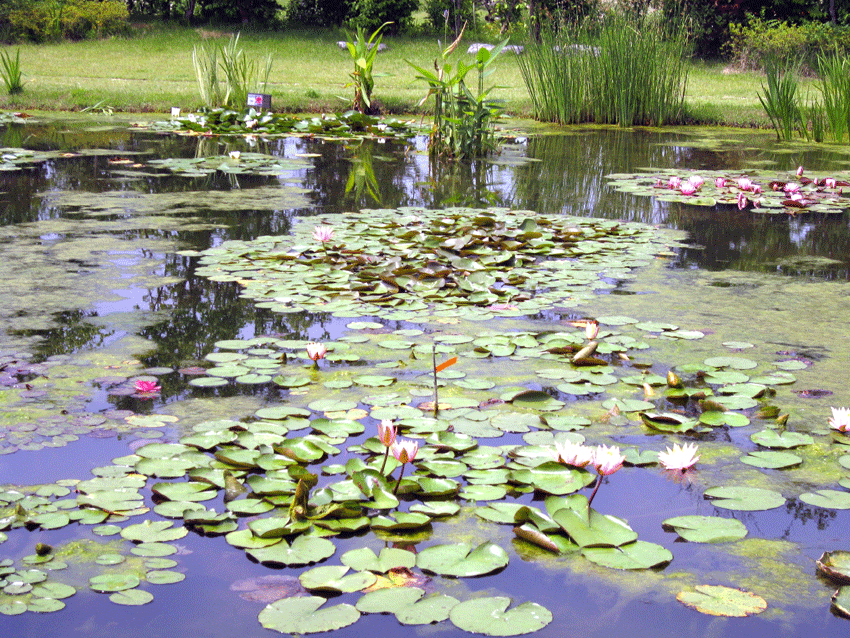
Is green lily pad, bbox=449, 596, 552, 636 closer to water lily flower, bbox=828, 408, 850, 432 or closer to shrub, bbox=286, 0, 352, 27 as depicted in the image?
water lily flower, bbox=828, 408, 850, 432

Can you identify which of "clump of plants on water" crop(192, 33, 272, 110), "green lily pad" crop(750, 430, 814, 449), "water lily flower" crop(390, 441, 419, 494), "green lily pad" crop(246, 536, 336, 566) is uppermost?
"clump of plants on water" crop(192, 33, 272, 110)

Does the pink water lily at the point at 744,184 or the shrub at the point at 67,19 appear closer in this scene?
the pink water lily at the point at 744,184

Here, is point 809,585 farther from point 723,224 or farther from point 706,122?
point 706,122

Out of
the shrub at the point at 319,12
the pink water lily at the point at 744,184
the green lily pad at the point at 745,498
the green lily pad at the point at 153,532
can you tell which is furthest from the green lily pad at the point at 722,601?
the shrub at the point at 319,12

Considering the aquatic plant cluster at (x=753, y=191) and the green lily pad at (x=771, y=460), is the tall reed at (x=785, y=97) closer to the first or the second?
the aquatic plant cluster at (x=753, y=191)

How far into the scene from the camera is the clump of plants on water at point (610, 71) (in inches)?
331

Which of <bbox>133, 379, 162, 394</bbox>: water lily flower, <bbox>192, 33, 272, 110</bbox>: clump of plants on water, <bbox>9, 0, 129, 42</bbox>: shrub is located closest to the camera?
<bbox>133, 379, 162, 394</bbox>: water lily flower

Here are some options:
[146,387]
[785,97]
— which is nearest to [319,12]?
[785,97]

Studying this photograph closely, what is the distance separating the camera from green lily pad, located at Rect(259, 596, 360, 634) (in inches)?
45.3

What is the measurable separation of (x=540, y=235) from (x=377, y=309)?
4.22 ft

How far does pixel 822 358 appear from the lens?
231 cm

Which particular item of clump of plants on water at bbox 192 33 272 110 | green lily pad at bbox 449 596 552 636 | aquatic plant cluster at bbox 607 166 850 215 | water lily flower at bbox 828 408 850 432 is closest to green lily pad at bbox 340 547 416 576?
green lily pad at bbox 449 596 552 636

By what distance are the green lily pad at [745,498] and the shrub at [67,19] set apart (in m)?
20.2

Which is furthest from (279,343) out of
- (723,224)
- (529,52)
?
(529,52)
